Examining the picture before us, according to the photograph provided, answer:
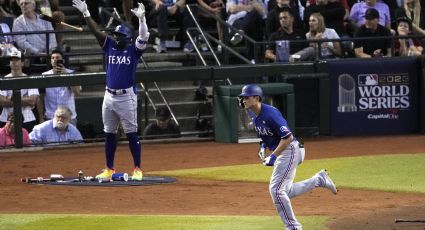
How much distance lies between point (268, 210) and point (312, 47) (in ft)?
24.6

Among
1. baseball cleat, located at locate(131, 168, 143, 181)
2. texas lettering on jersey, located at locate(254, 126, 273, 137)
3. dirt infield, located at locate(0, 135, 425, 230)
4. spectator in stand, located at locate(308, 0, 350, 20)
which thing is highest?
spectator in stand, located at locate(308, 0, 350, 20)

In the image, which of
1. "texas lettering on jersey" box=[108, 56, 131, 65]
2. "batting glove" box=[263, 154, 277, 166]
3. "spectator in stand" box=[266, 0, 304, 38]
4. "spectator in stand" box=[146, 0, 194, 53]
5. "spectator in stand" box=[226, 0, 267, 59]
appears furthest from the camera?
"spectator in stand" box=[226, 0, 267, 59]

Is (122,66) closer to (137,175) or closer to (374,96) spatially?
(137,175)

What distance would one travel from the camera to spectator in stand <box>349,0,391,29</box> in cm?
2095

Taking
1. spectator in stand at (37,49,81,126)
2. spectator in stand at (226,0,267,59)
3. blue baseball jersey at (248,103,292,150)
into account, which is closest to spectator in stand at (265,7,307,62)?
Result: spectator in stand at (226,0,267,59)

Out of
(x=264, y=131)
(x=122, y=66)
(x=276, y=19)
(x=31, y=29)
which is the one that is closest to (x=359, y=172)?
(x=122, y=66)

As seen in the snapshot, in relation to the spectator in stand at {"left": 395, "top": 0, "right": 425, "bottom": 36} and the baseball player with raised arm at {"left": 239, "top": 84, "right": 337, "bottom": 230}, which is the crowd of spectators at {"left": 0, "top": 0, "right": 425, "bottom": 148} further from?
the baseball player with raised arm at {"left": 239, "top": 84, "right": 337, "bottom": 230}

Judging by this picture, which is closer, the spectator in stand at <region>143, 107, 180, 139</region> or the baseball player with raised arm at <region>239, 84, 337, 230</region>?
the baseball player with raised arm at <region>239, 84, 337, 230</region>

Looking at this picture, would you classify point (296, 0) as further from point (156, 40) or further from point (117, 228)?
point (117, 228)

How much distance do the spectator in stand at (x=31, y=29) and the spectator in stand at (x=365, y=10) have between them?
19.3 feet

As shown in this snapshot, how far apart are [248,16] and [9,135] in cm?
533

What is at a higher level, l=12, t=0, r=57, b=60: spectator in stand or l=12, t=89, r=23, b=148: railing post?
l=12, t=0, r=57, b=60: spectator in stand

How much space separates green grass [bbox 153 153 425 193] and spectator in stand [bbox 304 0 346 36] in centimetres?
410

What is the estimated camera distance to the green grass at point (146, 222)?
11.6 metres
